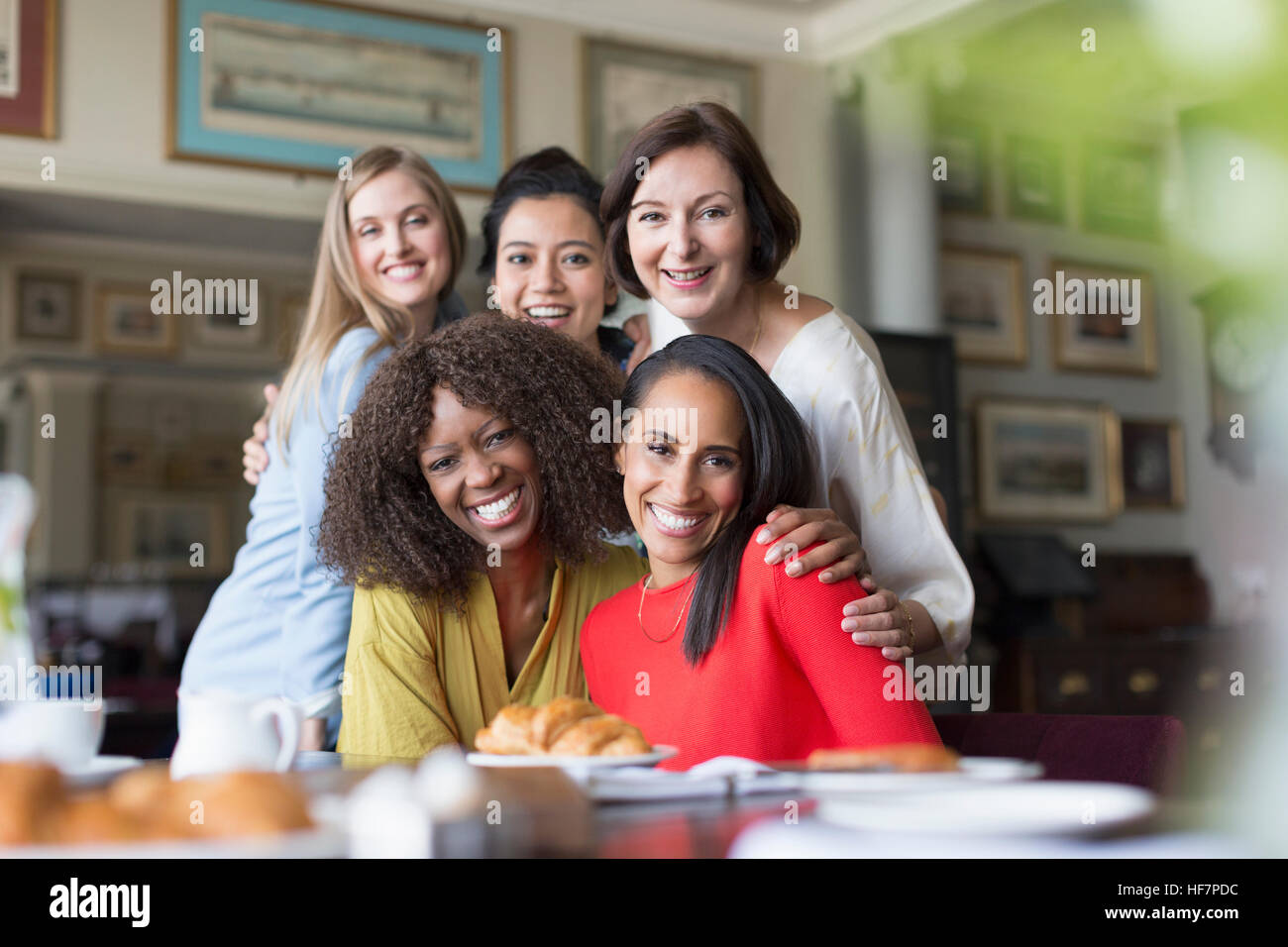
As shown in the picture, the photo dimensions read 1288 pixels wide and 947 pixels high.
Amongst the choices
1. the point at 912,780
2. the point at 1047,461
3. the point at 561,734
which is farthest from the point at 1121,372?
the point at 912,780

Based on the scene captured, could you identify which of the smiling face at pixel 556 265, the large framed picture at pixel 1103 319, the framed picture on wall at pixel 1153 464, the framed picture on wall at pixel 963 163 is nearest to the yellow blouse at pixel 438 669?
the smiling face at pixel 556 265

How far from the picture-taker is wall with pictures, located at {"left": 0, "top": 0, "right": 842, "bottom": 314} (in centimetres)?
445

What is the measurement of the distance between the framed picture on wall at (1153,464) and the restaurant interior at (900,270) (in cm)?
2

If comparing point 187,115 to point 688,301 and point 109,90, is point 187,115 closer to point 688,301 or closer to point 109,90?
point 109,90

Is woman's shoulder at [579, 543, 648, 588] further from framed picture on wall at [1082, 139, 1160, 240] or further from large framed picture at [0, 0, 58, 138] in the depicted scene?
framed picture on wall at [1082, 139, 1160, 240]

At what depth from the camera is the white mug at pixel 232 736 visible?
112 cm

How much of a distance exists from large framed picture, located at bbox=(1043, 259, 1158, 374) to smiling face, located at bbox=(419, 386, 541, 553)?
4.98 metres

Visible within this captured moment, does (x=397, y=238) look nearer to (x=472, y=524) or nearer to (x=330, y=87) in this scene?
(x=472, y=524)

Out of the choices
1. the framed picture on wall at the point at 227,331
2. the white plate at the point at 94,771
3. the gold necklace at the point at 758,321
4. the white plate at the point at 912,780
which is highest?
the framed picture on wall at the point at 227,331

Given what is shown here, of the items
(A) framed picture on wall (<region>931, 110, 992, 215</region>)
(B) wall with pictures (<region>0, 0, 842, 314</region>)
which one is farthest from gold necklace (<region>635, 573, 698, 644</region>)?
(A) framed picture on wall (<region>931, 110, 992, 215</region>)

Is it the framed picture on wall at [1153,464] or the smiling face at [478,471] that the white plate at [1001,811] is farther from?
the framed picture on wall at [1153,464]

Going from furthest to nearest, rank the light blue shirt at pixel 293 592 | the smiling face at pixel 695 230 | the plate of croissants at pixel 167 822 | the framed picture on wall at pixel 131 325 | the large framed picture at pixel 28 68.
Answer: the framed picture on wall at pixel 131 325, the large framed picture at pixel 28 68, the light blue shirt at pixel 293 592, the smiling face at pixel 695 230, the plate of croissants at pixel 167 822

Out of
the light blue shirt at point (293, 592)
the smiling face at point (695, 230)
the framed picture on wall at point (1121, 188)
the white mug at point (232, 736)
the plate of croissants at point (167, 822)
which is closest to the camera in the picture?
the plate of croissants at point (167, 822)
